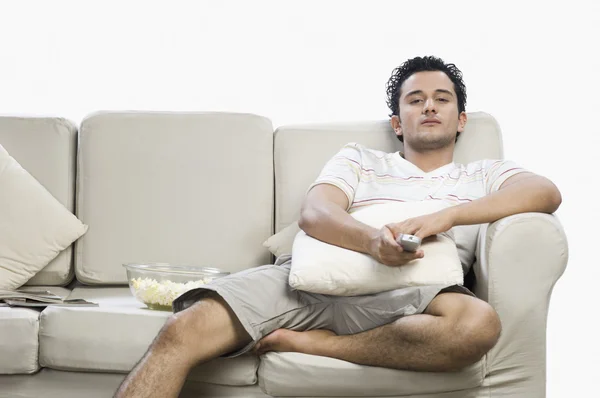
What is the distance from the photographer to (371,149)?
2674 millimetres

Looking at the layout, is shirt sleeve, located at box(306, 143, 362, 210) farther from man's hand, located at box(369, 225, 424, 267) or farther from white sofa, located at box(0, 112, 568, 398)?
man's hand, located at box(369, 225, 424, 267)

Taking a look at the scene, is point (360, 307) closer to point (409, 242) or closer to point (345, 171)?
point (409, 242)

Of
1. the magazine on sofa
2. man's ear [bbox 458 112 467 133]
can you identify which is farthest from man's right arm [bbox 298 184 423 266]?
the magazine on sofa

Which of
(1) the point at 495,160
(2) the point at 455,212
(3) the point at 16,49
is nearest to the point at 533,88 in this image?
(1) the point at 495,160

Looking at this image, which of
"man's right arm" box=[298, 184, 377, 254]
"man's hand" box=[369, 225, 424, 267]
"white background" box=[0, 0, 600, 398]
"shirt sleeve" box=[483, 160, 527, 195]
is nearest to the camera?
"man's hand" box=[369, 225, 424, 267]

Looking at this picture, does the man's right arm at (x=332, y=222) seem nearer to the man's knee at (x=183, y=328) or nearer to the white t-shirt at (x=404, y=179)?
the white t-shirt at (x=404, y=179)

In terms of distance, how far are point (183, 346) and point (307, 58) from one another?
167 cm

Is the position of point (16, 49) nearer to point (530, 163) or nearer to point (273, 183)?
point (273, 183)

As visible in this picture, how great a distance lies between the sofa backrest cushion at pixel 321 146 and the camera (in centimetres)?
269

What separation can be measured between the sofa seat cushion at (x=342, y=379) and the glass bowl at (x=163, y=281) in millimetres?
366

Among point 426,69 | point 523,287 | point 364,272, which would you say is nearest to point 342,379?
point 364,272

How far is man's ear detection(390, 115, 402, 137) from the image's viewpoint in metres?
2.72

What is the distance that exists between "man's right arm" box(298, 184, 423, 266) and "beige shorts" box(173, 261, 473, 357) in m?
0.11

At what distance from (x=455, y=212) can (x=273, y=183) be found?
2.72 feet
